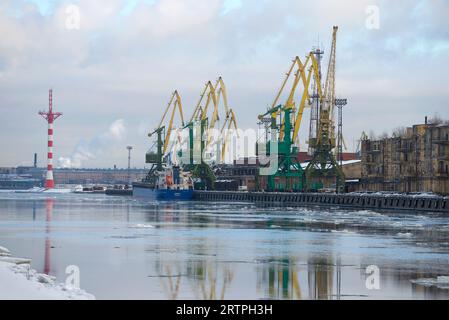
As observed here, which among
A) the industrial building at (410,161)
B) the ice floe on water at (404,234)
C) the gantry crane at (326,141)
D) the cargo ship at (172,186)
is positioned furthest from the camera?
the cargo ship at (172,186)

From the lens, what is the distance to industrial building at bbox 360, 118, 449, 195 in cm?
9719

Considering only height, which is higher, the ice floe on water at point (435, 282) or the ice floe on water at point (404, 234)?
the ice floe on water at point (404, 234)

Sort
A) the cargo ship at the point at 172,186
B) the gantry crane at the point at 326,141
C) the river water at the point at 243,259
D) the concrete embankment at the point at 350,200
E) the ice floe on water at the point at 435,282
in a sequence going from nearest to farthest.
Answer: the river water at the point at 243,259 < the ice floe on water at the point at 435,282 < the concrete embankment at the point at 350,200 < the gantry crane at the point at 326,141 < the cargo ship at the point at 172,186

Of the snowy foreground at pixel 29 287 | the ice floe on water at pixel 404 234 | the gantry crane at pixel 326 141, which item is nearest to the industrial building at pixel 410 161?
the gantry crane at pixel 326 141

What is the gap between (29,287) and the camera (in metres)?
20.9

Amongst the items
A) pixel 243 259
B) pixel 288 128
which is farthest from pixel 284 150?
pixel 243 259

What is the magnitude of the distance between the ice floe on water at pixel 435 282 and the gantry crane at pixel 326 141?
82740 millimetres

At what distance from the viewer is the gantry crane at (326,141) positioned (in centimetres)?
10988

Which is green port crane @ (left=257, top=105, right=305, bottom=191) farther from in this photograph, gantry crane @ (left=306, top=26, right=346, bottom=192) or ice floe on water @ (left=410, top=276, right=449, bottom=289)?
ice floe on water @ (left=410, top=276, right=449, bottom=289)

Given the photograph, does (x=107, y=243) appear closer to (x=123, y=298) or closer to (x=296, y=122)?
(x=123, y=298)

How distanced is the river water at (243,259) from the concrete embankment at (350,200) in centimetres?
2602

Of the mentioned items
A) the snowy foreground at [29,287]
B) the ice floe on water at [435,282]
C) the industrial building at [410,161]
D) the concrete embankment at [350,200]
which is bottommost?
the ice floe on water at [435,282]

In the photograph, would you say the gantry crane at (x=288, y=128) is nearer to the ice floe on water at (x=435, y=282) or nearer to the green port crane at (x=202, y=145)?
the green port crane at (x=202, y=145)

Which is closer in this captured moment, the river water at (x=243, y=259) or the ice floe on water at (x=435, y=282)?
the river water at (x=243, y=259)
